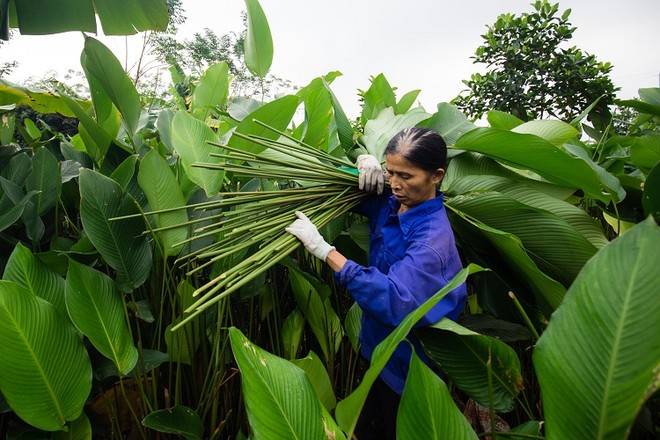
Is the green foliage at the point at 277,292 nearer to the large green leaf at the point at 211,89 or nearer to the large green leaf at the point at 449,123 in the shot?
the large green leaf at the point at 449,123

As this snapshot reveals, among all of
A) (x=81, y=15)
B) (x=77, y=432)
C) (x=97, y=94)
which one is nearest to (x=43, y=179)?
(x=97, y=94)

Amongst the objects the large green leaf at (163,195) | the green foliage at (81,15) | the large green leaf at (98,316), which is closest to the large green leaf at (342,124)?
the large green leaf at (163,195)

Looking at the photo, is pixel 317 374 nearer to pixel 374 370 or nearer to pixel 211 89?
pixel 374 370

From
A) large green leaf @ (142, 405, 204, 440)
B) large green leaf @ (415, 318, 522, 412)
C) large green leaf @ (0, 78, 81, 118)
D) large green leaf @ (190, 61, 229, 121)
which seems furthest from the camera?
large green leaf @ (190, 61, 229, 121)

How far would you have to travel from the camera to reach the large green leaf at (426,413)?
437mm

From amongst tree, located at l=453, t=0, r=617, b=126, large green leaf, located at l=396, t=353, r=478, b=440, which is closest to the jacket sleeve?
large green leaf, located at l=396, t=353, r=478, b=440

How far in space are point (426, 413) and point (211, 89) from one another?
1.42 meters

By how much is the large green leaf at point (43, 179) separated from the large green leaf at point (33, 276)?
0.26 meters

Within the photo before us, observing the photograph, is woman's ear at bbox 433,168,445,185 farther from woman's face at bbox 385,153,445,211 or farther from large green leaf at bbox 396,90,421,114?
large green leaf at bbox 396,90,421,114

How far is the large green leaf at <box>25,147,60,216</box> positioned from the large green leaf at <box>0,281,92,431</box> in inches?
16.4

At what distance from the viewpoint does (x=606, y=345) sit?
1.22 feet

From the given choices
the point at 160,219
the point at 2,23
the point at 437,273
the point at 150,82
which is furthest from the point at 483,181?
the point at 150,82

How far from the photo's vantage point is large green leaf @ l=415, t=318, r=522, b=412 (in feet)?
2.08

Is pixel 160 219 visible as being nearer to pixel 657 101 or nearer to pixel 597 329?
pixel 597 329
